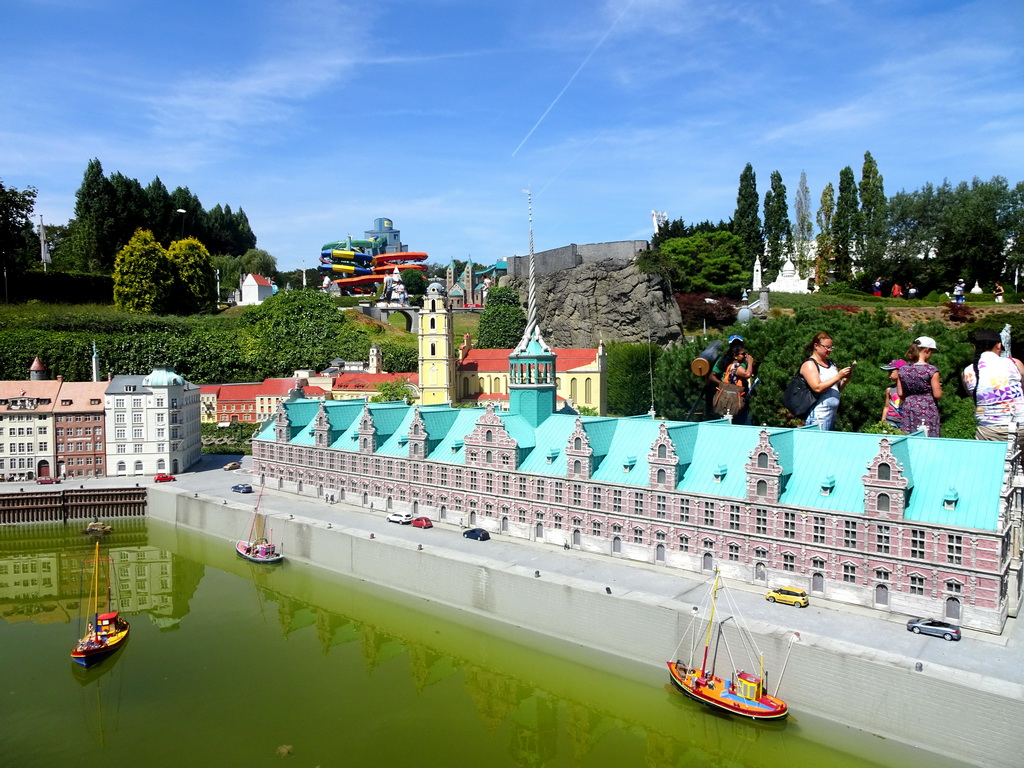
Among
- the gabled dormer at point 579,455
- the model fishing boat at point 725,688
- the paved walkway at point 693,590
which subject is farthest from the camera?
the gabled dormer at point 579,455

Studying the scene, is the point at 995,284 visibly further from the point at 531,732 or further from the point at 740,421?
the point at 531,732

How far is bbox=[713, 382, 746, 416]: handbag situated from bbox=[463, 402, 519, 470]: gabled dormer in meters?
12.9

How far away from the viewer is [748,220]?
11594 cm

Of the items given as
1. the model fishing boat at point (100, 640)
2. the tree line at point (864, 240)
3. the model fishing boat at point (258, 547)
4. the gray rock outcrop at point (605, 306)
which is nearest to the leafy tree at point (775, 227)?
the tree line at point (864, 240)

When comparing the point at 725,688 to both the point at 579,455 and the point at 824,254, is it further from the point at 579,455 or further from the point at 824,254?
the point at 824,254

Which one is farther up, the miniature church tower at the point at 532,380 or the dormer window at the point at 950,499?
the miniature church tower at the point at 532,380

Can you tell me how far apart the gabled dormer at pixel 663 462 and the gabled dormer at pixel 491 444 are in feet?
31.9

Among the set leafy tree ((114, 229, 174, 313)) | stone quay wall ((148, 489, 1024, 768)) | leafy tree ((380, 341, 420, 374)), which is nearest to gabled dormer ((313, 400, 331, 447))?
stone quay wall ((148, 489, 1024, 768))

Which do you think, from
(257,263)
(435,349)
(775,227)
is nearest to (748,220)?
(775,227)

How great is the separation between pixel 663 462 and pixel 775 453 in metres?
6.00

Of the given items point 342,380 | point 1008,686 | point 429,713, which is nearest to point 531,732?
point 429,713

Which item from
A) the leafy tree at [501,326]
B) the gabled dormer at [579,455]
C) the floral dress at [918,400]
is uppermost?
the leafy tree at [501,326]

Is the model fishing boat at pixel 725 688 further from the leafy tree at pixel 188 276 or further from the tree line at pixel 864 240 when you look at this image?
the leafy tree at pixel 188 276

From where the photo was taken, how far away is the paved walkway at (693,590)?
30000mm
